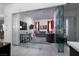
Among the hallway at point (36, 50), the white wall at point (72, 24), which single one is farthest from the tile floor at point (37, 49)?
the white wall at point (72, 24)

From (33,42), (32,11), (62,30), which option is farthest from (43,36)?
(32,11)

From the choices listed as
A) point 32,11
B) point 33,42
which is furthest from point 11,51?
point 32,11

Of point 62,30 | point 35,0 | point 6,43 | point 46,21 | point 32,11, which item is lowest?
point 6,43

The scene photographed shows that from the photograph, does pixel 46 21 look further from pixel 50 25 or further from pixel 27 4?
pixel 27 4

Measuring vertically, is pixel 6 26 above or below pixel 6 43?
above

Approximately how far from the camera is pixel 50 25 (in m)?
1.93

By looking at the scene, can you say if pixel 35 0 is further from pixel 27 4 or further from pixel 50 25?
pixel 50 25

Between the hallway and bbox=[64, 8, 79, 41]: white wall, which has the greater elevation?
bbox=[64, 8, 79, 41]: white wall

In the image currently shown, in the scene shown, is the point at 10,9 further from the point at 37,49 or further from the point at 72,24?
the point at 72,24

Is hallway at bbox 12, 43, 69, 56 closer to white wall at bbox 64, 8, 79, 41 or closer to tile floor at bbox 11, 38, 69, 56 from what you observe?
tile floor at bbox 11, 38, 69, 56

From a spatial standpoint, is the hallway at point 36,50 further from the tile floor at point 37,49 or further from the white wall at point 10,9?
the white wall at point 10,9

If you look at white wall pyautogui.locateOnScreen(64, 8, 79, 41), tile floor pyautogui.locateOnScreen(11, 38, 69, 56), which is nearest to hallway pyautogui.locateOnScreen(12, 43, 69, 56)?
tile floor pyautogui.locateOnScreen(11, 38, 69, 56)

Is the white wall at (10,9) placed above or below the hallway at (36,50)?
above

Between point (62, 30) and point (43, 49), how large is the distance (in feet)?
1.40
